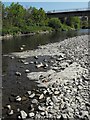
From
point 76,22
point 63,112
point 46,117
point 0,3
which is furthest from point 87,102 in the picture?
point 76,22

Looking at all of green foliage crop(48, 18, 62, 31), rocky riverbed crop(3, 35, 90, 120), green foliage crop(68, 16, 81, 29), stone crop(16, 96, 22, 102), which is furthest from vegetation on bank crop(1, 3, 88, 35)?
stone crop(16, 96, 22, 102)

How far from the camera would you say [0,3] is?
74375 millimetres

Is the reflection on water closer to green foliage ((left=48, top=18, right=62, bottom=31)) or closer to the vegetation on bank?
the vegetation on bank

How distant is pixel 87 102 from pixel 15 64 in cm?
1254

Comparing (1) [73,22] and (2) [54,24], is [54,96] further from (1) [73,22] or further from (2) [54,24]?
(1) [73,22]

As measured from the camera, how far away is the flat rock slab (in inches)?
707

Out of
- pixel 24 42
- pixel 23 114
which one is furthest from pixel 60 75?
pixel 24 42

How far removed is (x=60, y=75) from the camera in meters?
19.2

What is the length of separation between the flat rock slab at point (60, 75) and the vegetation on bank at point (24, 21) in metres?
44.3

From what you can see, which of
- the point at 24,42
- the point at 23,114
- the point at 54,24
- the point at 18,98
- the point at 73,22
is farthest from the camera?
the point at 73,22

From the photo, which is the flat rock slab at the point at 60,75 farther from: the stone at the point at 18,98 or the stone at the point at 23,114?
the stone at the point at 23,114

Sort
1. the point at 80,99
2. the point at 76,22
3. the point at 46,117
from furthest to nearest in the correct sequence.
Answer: the point at 76,22, the point at 80,99, the point at 46,117

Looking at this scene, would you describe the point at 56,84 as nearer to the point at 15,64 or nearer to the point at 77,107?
the point at 77,107

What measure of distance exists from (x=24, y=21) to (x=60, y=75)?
228 feet
